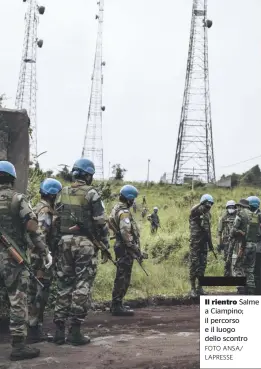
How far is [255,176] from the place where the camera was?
139 feet

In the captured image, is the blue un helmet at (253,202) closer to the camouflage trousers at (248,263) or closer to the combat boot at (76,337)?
the camouflage trousers at (248,263)

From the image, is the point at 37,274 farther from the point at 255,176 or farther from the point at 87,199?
the point at 255,176

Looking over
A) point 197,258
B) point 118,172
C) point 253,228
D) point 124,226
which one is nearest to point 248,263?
point 253,228

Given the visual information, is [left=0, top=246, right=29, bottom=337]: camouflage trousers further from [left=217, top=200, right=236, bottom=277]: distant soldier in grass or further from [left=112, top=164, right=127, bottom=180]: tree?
[left=112, top=164, right=127, bottom=180]: tree

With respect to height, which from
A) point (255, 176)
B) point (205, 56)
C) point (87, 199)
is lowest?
point (87, 199)

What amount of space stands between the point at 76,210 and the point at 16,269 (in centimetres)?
106

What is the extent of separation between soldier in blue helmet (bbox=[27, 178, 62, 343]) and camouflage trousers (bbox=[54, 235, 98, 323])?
0.71ft

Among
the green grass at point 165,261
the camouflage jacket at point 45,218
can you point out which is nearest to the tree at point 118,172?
the green grass at point 165,261

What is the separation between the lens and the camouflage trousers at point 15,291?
590 centimetres

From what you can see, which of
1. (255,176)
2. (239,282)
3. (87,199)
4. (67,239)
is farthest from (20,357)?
(255,176)

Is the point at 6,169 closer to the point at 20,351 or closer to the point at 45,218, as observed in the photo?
the point at 45,218

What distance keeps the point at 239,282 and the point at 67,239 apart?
2071 mm

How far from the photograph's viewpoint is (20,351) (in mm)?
5879

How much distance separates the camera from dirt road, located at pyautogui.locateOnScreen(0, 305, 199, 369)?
5656mm
